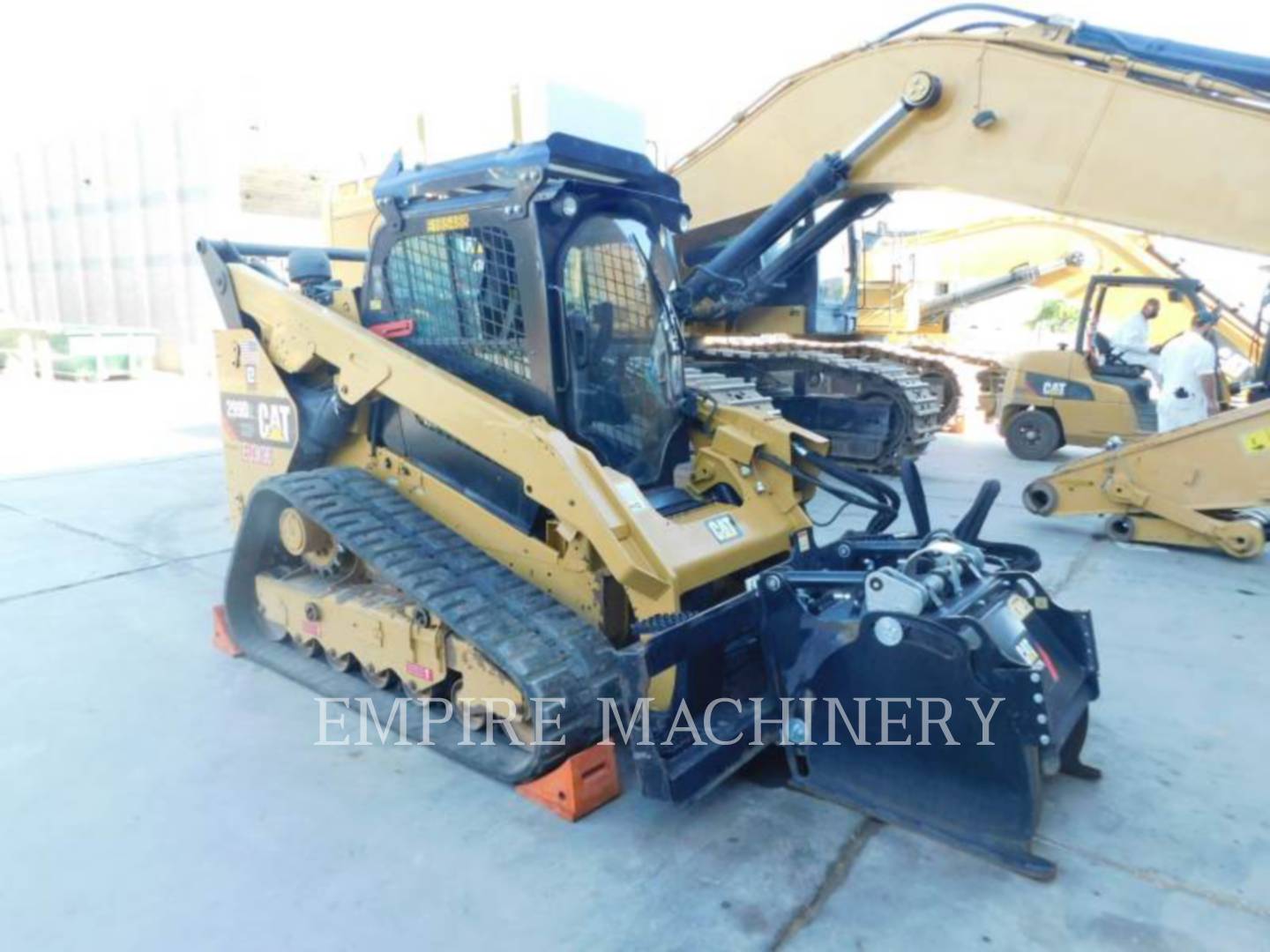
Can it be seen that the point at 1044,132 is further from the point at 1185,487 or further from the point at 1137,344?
the point at 1137,344

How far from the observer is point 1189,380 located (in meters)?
6.98

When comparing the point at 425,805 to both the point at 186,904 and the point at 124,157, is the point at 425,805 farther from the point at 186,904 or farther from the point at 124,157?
the point at 124,157

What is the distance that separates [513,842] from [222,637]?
2.13m

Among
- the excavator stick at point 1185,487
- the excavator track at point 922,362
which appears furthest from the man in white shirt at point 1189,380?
the excavator track at point 922,362

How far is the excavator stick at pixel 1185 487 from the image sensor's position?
5176 mm

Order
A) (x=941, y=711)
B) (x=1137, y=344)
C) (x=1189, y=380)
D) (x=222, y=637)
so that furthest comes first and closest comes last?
(x=1137, y=344) → (x=1189, y=380) → (x=222, y=637) → (x=941, y=711)

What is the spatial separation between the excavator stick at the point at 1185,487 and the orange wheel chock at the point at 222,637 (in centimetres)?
490

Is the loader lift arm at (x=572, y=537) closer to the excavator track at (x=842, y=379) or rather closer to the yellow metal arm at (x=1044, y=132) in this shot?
the yellow metal arm at (x=1044, y=132)

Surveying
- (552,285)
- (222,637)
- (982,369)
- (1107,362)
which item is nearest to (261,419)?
(222,637)

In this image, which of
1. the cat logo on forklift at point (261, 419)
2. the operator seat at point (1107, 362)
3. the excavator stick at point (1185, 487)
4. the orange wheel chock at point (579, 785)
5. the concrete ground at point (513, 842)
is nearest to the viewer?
the concrete ground at point (513, 842)

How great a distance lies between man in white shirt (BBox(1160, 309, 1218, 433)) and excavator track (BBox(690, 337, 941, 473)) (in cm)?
174

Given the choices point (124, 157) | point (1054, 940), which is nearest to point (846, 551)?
point (1054, 940)

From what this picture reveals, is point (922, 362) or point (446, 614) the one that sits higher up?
point (922, 362)

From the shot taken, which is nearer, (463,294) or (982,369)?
(463,294)
